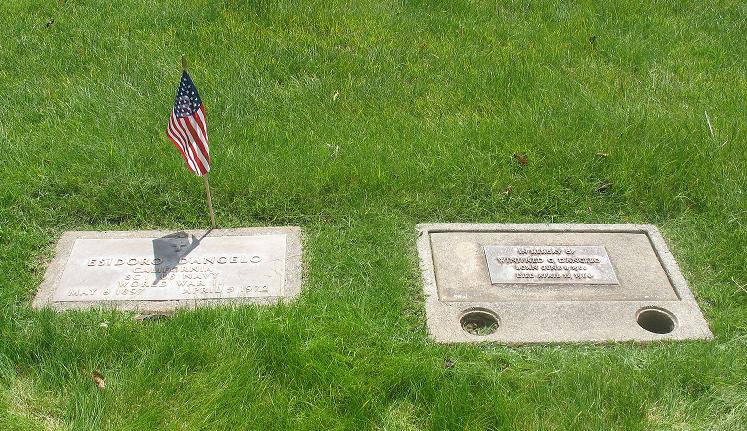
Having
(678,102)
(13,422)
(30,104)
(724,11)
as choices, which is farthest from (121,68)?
(724,11)

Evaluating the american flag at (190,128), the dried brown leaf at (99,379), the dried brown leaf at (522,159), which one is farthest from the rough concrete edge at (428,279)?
the dried brown leaf at (99,379)

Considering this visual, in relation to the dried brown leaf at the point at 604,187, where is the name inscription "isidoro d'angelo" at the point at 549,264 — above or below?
below

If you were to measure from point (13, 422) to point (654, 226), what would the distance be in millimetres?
3933

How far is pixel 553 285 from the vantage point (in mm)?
4477

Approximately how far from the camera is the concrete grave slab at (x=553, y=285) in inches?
163

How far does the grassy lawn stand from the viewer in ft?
12.1

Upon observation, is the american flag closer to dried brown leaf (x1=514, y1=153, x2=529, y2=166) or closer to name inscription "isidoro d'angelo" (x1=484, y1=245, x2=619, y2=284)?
name inscription "isidoro d'angelo" (x1=484, y1=245, x2=619, y2=284)

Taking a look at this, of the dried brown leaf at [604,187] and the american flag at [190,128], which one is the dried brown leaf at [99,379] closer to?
the american flag at [190,128]

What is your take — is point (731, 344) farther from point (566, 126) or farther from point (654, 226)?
point (566, 126)

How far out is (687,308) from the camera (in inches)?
170

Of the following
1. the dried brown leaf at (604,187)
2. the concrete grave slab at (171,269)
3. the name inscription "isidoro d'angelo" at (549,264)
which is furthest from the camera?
the dried brown leaf at (604,187)

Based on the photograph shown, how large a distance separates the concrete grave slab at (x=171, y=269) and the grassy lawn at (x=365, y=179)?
141mm

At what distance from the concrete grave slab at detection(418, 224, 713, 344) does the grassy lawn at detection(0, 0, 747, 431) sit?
0.13 metres

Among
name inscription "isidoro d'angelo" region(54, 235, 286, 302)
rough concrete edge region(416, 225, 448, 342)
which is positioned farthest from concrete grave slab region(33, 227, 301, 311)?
rough concrete edge region(416, 225, 448, 342)
